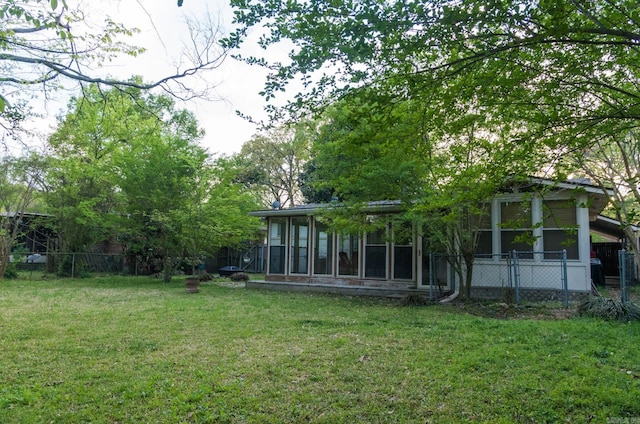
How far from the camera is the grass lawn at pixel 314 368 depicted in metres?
3.40

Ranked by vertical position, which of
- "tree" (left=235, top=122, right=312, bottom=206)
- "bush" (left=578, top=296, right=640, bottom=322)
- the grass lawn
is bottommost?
the grass lawn

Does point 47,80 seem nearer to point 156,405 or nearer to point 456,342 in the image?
point 156,405

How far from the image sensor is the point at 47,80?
4.98 meters

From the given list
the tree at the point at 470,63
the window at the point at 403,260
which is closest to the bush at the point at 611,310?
the tree at the point at 470,63

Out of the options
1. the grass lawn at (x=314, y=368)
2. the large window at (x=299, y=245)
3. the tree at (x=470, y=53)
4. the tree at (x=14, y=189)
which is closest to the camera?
the tree at (x=470, y=53)

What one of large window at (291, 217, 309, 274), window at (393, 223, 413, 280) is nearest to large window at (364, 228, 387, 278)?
window at (393, 223, 413, 280)

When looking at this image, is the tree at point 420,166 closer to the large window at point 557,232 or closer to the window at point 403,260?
the window at point 403,260

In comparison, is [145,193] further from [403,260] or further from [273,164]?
[273,164]

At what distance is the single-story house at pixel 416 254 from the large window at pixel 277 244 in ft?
0.11

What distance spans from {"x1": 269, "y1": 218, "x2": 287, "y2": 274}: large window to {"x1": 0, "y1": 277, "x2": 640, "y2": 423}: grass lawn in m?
6.23

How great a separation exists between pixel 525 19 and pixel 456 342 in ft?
13.5

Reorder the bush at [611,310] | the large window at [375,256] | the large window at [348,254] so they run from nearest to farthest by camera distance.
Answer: the bush at [611,310] < the large window at [375,256] < the large window at [348,254]

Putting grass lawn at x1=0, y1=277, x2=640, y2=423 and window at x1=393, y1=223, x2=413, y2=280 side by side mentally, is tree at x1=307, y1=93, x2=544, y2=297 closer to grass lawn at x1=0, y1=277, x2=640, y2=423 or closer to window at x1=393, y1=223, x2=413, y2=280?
window at x1=393, y1=223, x2=413, y2=280

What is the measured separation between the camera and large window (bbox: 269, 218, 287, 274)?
46.8 feet
